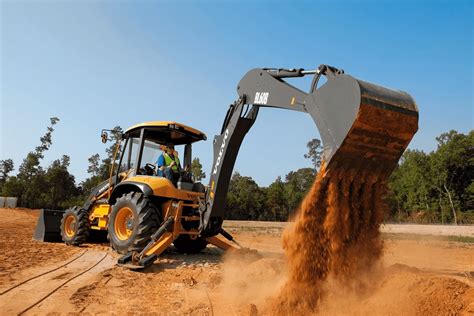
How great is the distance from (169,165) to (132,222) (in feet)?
4.60

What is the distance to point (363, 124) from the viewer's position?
14.7ft

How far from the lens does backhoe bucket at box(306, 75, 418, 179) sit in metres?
4.47

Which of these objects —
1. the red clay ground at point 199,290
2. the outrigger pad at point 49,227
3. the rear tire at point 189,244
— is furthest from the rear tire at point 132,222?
the outrigger pad at point 49,227

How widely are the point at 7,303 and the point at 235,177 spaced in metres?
68.3

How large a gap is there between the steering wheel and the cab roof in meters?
0.64

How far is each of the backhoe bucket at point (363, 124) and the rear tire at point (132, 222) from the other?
3.89m

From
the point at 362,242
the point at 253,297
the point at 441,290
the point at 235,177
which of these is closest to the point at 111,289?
the point at 253,297

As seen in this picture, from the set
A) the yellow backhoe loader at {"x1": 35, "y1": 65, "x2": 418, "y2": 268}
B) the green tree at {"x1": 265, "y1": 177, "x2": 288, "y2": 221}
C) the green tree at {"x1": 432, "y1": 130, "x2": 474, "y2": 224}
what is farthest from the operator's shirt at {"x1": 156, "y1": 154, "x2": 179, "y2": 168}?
the green tree at {"x1": 265, "y1": 177, "x2": 288, "y2": 221}

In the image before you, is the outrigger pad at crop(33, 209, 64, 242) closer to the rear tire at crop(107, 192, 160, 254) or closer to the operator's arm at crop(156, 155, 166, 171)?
the rear tire at crop(107, 192, 160, 254)

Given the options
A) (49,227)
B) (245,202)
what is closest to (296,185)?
(245,202)

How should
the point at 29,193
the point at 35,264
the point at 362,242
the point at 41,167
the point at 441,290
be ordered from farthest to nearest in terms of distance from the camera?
1. the point at 41,167
2. the point at 29,193
3. the point at 35,264
4. the point at 362,242
5. the point at 441,290

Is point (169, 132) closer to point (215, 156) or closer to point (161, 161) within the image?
point (161, 161)

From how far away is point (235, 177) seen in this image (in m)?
72.5

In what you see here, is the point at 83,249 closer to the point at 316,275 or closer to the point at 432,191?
the point at 316,275
